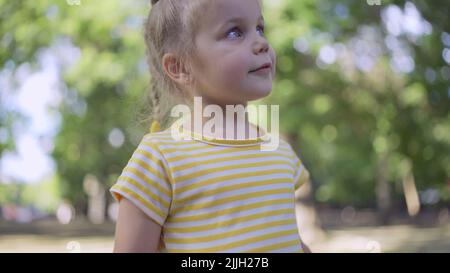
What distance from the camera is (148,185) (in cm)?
103

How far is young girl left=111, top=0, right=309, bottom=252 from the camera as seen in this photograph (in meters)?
1.04

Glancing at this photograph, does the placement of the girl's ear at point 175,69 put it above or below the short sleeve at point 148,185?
above

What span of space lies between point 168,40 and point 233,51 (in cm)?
21

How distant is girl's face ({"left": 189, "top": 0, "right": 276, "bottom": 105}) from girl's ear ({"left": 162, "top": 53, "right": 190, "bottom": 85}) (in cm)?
7

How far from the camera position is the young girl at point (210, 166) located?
3.41ft

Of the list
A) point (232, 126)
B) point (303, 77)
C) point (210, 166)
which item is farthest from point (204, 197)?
point (303, 77)

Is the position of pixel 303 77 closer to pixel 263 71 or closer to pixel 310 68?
pixel 310 68

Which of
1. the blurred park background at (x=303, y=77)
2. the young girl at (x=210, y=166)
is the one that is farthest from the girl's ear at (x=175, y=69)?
the blurred park background at (x=303, y=77)

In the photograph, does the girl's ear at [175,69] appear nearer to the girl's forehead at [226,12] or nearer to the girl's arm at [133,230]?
the girl's forehead at [226,12]

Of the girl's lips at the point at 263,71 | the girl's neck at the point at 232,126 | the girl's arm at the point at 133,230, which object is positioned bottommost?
the girl's arm at the point at 133,230

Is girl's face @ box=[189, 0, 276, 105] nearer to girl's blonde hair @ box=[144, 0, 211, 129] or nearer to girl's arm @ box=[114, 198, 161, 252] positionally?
girl's blonde hair @ box=[144, 0, 211, 129]

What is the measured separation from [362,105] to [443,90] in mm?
1665

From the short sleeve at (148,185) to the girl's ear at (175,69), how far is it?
246 millimetres
